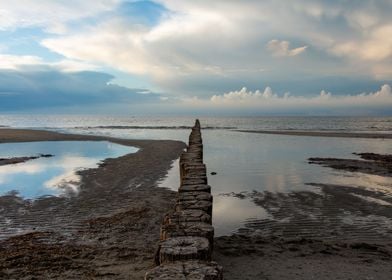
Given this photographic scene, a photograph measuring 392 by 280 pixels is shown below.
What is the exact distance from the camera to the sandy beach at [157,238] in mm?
6484

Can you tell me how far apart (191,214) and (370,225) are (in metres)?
5.51

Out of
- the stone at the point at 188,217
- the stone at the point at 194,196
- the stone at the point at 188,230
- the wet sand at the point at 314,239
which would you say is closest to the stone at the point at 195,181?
the stone at the point at 194,196

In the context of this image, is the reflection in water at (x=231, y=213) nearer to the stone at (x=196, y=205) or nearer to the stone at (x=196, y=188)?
the stone at (x=196, y=188)

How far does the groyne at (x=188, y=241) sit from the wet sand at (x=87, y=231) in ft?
3.87

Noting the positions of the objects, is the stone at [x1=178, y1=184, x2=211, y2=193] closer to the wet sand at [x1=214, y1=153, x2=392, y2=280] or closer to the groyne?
the groyne

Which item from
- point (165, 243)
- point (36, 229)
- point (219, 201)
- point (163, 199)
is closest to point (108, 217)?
point (36, 229)

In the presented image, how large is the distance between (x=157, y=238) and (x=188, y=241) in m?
3.79

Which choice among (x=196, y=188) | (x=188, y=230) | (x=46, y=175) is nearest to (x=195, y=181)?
(x=196, y=188)

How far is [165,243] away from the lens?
182 inches

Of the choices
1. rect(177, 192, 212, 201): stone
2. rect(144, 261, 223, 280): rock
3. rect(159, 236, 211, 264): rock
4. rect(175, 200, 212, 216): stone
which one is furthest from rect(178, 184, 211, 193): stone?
rect(144, 261, 223, 280): rock

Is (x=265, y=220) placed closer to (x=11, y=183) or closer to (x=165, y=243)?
(x=165, y=243)

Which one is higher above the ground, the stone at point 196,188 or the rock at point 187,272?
the stone at point 196,188

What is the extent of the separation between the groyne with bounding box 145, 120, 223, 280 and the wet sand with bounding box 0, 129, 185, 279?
1181 millimetres

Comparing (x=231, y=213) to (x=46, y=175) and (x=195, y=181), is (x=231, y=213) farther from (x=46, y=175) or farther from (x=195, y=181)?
(x=46, y=175)
